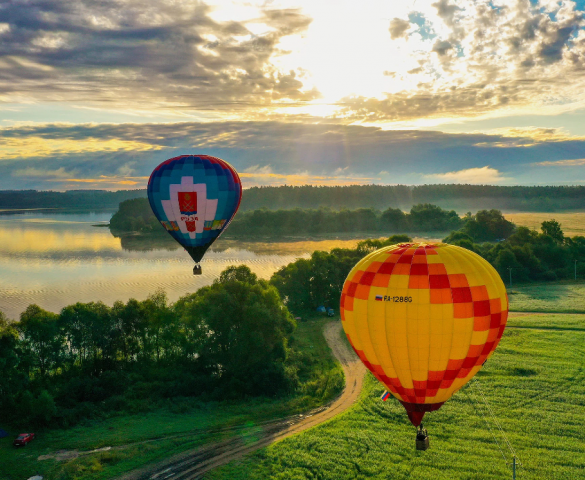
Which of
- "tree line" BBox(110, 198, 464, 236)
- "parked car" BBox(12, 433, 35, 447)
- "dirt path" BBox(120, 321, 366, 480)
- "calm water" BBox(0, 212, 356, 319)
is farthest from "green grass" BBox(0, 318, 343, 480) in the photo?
"tree line" BBox(110, 198, 464, 236)

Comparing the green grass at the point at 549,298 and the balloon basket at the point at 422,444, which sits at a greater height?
the balloon basket at the point at 422,444

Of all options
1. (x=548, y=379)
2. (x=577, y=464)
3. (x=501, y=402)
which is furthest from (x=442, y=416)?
(x=548, y=379)

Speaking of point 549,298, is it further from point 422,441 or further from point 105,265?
point 105,265

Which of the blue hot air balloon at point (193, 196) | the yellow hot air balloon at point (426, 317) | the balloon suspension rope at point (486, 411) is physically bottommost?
the balloon suspension rope at point (486, 411)

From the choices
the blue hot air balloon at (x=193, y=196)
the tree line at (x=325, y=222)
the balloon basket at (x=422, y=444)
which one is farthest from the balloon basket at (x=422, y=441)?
the tree line at (x=325, y=222)

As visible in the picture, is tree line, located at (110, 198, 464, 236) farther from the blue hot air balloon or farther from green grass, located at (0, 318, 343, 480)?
green grass, located at (0, 318, 343, 480)

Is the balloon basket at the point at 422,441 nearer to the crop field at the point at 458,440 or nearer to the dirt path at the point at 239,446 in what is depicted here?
the crop field at the point at 458,440

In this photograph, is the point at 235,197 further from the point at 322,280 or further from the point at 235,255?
the point at 235,255
